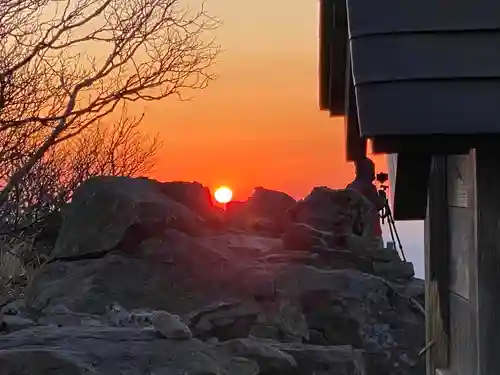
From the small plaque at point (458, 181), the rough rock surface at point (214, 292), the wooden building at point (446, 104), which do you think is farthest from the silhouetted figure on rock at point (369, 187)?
the wooden building at point (446, 104)

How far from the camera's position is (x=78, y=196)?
12.3 metres

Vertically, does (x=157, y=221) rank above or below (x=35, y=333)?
above

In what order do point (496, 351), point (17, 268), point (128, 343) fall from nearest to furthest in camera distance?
point (496, 351) < point (128, 343) < point (17, 268)

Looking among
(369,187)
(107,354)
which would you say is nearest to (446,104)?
(107,354)

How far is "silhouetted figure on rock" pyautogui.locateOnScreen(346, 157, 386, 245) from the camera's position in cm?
1295

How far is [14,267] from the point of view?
43.6 ft

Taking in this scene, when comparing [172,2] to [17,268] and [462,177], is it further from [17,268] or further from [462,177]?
[17,268]

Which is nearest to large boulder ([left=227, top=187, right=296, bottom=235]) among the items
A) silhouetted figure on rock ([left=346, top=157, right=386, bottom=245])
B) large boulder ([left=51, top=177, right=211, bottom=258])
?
silhouetted figure on rock ([left=346, top=157, right=386, bottom=245])

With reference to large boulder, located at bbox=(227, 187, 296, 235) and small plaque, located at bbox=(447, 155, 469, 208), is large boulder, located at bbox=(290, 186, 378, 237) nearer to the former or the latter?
large boulder, located at bbox=(227, 187, 296, 235)

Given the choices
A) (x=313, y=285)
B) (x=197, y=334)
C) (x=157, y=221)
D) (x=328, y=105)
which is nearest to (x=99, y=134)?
(x=157, y=221)

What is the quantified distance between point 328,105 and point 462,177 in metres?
0.98

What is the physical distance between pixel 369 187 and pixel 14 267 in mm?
5670

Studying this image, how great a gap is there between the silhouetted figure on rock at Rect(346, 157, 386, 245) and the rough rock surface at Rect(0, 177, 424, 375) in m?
0.30

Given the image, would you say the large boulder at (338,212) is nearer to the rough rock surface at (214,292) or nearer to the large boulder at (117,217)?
the rough rock surface at (214,292)
